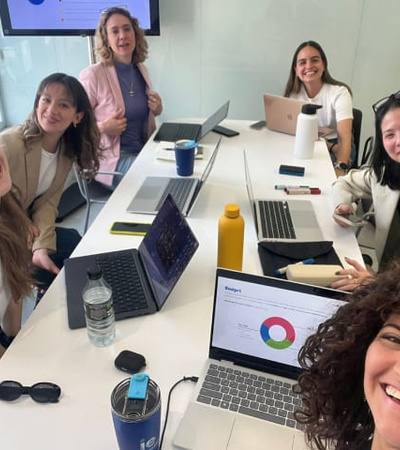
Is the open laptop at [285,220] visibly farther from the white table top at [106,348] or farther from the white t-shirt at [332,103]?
the white t-shirt at [332,103]

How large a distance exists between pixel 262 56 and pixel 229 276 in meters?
2.90

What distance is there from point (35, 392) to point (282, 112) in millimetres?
2051

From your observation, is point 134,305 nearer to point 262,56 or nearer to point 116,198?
point 116,198

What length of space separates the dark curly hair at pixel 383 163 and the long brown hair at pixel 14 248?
1366 millimetres

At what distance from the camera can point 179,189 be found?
193 centimetres

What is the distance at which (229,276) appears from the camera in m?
1.00

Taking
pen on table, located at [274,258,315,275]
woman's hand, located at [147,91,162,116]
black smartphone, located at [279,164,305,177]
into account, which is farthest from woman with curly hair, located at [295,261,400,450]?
woman's hand, located at [147,91,162,116]

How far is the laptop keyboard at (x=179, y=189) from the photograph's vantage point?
1.85 metres

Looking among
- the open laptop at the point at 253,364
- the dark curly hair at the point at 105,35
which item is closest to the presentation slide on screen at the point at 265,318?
the open laptop at the point at 253,364

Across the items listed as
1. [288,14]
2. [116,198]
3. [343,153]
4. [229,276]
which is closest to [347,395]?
[229,276]

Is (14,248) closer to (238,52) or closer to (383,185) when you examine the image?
(383,185)

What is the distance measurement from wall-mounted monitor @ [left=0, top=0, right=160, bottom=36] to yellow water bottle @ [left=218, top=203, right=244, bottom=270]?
2.42m

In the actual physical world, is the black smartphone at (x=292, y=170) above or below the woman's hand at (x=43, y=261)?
above

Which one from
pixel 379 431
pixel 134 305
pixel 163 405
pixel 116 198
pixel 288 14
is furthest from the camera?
pixel 288 14
